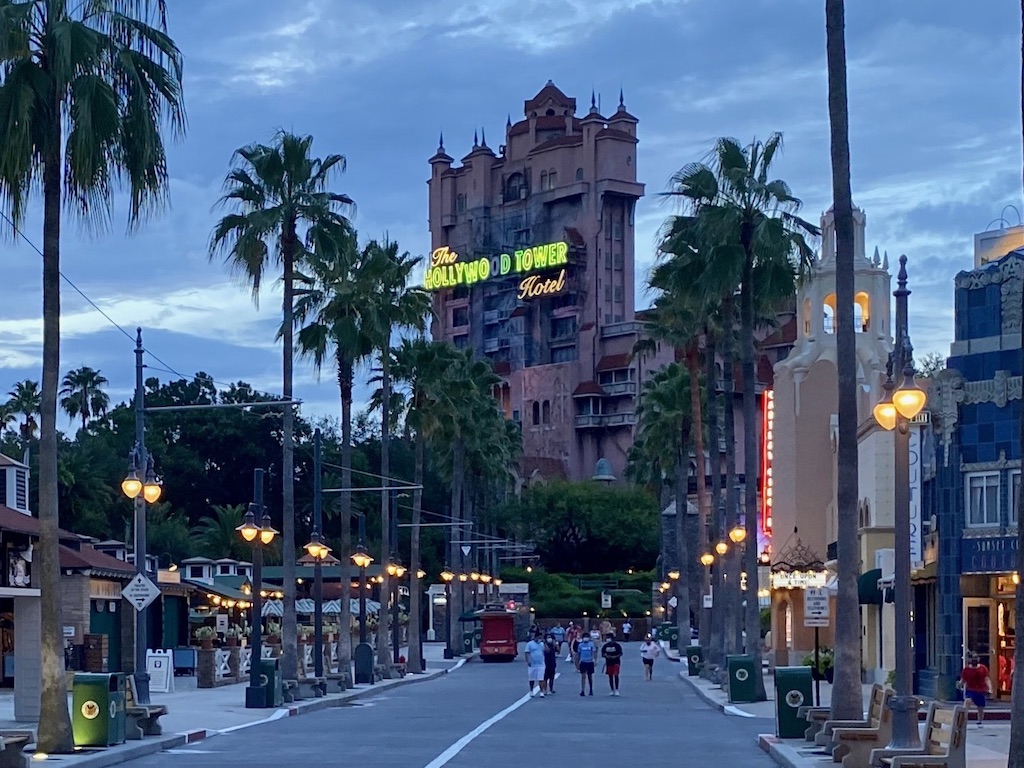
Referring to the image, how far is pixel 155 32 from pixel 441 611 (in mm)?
100462

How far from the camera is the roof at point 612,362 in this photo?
149 metres

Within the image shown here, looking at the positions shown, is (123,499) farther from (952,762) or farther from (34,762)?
(952,762)

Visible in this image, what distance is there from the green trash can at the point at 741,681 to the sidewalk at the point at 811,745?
0.26m

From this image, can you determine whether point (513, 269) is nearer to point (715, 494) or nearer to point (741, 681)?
point (715, 494)

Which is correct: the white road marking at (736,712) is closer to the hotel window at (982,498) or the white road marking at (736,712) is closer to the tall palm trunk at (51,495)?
the hotel window at (982,498)

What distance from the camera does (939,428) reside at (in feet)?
131

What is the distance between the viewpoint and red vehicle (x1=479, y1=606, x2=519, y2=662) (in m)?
85.7

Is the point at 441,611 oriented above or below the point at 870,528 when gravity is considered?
below

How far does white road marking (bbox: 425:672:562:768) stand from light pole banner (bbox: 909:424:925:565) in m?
10.6

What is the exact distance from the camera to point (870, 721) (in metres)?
23.1

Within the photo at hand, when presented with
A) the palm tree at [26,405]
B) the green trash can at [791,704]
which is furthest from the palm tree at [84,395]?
the green trash can at [791,704]

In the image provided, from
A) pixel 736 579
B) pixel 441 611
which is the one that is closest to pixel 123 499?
pixel 441 611

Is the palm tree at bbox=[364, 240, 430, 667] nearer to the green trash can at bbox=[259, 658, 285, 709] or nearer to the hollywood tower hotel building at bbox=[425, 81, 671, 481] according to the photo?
the green trash can at bbox=[259, 658, 285, 709]

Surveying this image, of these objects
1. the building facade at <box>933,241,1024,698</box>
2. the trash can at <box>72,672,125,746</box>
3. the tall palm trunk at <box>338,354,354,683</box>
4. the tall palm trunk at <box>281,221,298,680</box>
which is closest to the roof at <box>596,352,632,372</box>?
the tall palm trunk at <box>338,354,354,683</box>
